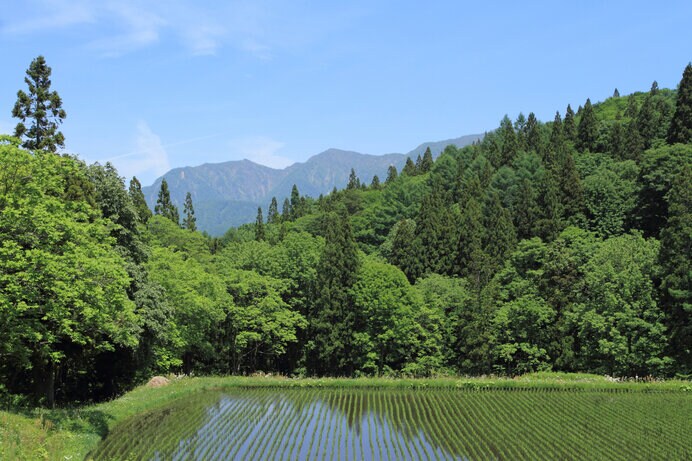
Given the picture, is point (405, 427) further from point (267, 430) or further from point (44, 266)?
point (44, 266)

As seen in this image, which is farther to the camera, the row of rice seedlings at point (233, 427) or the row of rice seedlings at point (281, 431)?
the row of rice seedlings at point (233, 427)

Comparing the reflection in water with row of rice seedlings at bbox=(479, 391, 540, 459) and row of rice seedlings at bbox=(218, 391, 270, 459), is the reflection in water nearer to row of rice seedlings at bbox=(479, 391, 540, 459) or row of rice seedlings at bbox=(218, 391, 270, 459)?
row of rice seedlings at bbox=(218, 391, 270, 459)

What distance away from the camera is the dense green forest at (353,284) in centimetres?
2339

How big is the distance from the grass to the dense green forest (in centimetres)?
244

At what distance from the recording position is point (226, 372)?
62.5 m

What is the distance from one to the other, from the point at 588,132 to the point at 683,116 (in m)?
24.3

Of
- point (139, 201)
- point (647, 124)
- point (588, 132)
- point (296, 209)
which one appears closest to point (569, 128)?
point (588, 132)

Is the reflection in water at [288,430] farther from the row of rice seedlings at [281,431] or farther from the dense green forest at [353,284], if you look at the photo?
the dense green forest at [353,284]

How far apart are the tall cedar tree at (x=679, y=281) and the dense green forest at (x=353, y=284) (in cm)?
14

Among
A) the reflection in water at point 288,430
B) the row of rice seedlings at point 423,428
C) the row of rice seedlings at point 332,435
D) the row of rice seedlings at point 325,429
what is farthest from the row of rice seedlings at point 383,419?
the row of rice seedlings at point 325,429

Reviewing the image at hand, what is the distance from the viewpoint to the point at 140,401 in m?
33.5

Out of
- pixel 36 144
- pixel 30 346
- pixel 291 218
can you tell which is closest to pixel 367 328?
pixel 36 144

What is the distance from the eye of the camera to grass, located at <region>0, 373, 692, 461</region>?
20.4 meters

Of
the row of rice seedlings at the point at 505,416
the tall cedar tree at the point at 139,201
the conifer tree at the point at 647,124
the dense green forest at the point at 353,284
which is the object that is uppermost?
the conifer tree at the point at 647,124
